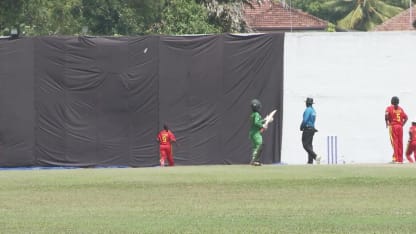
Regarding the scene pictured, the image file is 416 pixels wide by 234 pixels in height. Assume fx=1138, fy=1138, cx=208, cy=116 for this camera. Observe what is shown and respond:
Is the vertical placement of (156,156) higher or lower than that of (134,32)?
lower

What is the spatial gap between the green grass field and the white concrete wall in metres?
7.67

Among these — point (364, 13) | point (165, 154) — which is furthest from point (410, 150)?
point (364, 13)

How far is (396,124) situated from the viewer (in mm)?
29719

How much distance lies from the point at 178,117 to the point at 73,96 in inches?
117

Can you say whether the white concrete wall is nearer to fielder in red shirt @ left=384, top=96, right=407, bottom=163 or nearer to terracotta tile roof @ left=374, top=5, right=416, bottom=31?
fielder in red shirt @ left=384, top=96, right=407, bottom=163

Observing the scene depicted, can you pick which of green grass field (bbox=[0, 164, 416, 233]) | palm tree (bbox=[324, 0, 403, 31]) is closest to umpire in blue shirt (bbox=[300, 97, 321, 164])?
green grass field (bbox=[0, 164, 416, 233])

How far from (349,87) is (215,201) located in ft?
50.6

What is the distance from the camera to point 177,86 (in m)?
32.0

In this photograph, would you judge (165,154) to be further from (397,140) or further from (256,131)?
(397,140)

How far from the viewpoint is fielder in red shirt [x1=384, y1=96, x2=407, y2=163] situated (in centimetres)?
2952

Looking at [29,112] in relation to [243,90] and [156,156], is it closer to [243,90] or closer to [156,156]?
[156,156]

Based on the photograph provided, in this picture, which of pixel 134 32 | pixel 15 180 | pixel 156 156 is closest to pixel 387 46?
pixel 156 156

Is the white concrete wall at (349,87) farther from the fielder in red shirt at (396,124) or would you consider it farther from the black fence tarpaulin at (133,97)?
the fielder in red shirt at (396,124)

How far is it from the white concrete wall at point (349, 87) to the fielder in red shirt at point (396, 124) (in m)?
2.24
